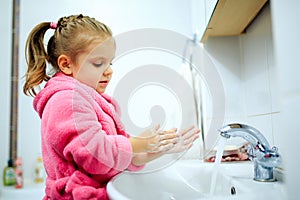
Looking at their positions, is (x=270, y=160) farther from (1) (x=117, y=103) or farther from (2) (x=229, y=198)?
(1) (x=117, y=103)

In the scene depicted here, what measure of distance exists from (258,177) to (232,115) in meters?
0.44

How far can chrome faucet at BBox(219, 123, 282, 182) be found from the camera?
0.64 metres

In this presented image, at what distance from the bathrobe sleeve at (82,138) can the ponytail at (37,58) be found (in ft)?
0.78

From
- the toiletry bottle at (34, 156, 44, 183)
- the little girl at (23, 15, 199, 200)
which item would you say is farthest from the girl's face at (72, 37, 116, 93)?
the toiletry bottle at (34, 156, 44, 183)

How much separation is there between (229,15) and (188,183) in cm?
54

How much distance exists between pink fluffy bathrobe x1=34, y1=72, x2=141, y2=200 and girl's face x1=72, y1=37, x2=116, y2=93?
105 millimetres

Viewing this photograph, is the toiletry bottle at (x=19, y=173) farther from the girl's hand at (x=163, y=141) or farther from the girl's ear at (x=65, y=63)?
the girl's hand at (x=163, y=141)

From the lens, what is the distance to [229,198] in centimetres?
48

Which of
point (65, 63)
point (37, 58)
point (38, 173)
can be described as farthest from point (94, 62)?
point (38, 173)

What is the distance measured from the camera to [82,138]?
1.92 ft

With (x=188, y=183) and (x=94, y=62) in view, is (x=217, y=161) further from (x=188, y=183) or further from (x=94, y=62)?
(x=94, y=62)

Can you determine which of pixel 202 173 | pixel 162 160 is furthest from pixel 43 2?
pixel 202 173

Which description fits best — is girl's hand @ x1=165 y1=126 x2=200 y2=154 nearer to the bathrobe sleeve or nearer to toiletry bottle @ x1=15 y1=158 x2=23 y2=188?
the bathrobe sleeve

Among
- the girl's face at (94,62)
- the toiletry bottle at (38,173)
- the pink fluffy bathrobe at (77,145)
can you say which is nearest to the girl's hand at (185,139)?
the pink fluffy bathrobe at (77,145)
